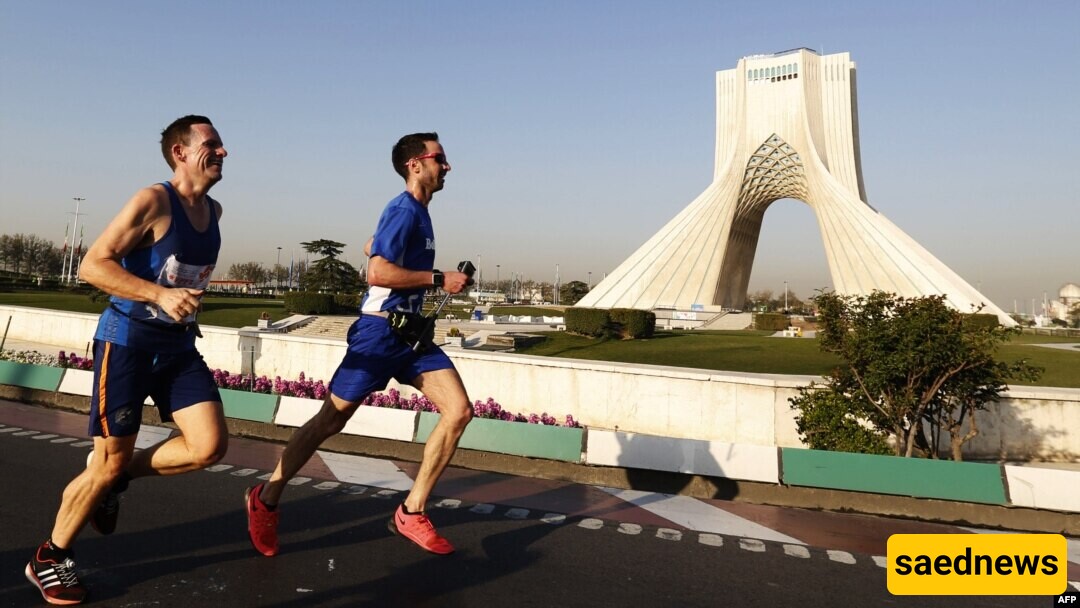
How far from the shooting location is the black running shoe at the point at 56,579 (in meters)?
3.05

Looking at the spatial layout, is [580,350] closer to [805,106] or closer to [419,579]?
[419,579]

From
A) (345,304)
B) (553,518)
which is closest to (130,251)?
(553,518)

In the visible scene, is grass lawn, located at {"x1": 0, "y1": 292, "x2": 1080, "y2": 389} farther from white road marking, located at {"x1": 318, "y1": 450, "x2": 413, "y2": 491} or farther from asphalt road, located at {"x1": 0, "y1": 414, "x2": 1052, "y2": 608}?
asphalt road, located at {"x1": 0, "y1": 414, "x2": 1052, "y2": 608}

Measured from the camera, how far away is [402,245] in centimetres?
398

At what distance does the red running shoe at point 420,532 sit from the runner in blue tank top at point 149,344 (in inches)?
46.4

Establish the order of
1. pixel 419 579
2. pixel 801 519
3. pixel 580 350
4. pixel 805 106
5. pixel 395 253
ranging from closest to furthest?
pixel 419 579 < pixel 395 253 < pixel 801 519 < pixel 580 350 < pixel 805 106

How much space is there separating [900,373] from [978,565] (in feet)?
12.2

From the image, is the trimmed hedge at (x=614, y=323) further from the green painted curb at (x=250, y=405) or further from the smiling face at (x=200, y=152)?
the smiling face at (x=200, y=152)

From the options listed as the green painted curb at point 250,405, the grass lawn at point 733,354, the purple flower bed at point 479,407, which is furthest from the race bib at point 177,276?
the grass lawn at point 733,354

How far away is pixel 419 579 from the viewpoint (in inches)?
139

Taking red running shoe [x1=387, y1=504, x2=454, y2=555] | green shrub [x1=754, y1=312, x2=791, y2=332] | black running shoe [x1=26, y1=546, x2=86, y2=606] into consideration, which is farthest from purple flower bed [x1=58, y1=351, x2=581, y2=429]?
green shrub [x1=754, y1=312, x2=791, y2=332]

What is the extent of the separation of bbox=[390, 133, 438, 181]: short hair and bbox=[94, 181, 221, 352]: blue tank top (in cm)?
137

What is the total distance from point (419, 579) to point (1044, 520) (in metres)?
5.17

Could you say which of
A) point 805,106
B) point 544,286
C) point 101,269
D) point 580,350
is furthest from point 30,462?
point 544,286
